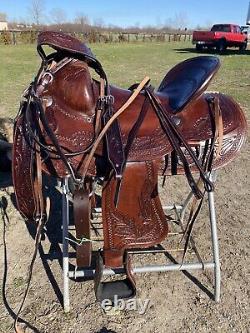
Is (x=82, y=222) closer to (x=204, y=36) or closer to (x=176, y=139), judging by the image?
(x=176, y=139)

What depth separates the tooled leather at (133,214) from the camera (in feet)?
5.49

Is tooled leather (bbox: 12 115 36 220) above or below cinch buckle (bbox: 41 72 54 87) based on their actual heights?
below

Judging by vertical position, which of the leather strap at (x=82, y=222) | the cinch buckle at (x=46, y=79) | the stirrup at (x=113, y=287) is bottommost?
the stirrup at (x=113, y=287)

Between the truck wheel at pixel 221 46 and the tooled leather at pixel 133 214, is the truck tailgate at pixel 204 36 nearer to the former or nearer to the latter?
the truck wheel at pixel 221 46

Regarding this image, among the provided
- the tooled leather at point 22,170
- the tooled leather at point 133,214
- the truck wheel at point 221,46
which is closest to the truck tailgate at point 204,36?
the truck wheel at point 221,46

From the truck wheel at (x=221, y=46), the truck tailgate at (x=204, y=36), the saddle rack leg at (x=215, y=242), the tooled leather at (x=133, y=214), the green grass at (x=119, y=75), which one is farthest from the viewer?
the truck wheel at (x=221, y=46)

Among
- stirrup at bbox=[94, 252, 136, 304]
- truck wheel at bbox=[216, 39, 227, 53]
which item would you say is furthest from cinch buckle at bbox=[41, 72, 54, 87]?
truck wheel at bbox=[216, 39, 227, 53]

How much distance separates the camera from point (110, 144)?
5.09ft

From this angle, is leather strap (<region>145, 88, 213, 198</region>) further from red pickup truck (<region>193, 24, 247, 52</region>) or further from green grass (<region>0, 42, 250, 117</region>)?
red pickup truck (<region>193, 24, 247, 52</region>)

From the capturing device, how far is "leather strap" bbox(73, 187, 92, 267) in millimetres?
1612

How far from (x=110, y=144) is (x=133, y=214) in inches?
15.1

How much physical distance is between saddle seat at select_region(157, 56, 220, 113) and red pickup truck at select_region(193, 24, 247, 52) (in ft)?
55.1

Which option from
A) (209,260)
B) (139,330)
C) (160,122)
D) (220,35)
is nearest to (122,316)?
(139,330)

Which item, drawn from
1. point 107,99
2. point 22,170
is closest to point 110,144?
point 107,99
